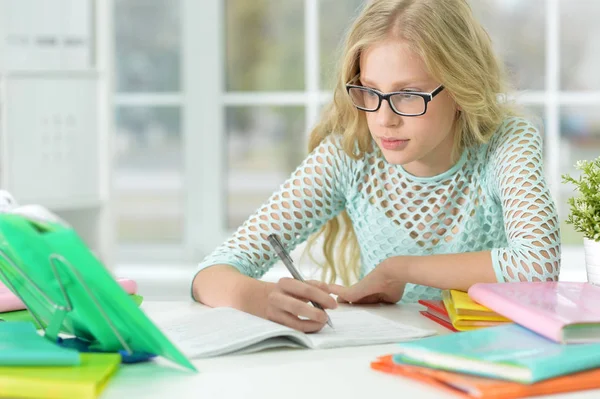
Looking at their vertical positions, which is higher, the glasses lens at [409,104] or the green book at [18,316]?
the glasses lens at [409,104]

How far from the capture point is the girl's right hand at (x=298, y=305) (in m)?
1.25

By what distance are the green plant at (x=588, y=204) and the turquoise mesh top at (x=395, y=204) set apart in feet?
0.70

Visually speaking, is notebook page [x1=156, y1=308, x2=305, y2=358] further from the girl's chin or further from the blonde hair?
the blonde hair

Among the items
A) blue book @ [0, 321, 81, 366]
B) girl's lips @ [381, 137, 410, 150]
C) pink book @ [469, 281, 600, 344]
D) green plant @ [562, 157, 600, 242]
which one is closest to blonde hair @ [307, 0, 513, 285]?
girl's lips @ [381, 137, 410, 150]

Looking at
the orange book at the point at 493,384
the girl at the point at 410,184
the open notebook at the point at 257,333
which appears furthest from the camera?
the girl at the point at 410,184

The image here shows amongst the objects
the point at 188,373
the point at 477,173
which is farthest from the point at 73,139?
the point at 188,373

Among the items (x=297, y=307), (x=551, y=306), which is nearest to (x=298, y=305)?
(x=297, y=307)

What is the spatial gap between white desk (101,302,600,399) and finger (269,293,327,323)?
0.07 meters

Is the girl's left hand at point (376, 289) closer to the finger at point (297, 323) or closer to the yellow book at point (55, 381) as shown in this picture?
the finger at point (297, 323)

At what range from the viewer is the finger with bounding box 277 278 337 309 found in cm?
127

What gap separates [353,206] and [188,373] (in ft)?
3.00

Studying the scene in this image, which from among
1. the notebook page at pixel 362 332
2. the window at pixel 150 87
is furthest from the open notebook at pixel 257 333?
the window at pixel 150 87

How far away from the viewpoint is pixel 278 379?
Answer: 1.03 meters

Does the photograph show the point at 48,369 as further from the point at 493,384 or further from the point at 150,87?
the point at 150,87
